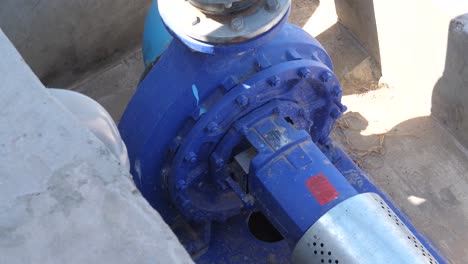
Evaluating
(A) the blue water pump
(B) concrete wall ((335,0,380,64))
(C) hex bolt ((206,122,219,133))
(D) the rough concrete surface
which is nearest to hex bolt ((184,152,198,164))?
(A) the blue water pump

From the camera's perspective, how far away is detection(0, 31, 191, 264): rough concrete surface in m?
1.02

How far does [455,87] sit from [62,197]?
2.35 metres

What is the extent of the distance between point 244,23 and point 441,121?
5.61 ft

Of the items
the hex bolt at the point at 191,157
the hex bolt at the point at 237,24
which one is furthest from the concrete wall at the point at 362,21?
the hex bolt at the point at 191,157

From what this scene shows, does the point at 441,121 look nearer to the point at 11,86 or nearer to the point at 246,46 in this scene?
the point at 246,46

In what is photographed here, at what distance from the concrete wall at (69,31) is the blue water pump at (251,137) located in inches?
46.0

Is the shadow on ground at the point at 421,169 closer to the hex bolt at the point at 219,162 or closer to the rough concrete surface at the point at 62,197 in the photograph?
the hex bolt at the point at 219,162

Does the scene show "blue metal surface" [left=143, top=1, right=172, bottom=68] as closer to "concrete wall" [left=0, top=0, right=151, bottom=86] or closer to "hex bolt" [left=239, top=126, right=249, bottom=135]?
"hex bolt" [left=239, top=126, right=249, bottom=135]

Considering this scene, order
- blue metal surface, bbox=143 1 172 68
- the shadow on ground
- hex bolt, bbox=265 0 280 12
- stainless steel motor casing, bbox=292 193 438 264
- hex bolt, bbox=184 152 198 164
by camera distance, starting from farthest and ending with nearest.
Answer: the shadow on ground, blue metal surface, bbox=143 1 172 68, hex bolt, bbox=184 152 198 164, hex bolt, bbox=265 0 280 12, stainless steel motor casing, bbox=292 193 438 264

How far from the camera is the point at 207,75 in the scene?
1.96 meters

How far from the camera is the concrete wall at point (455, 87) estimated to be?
2.69m

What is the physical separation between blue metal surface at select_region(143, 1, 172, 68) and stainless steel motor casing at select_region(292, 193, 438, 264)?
3.38 feet

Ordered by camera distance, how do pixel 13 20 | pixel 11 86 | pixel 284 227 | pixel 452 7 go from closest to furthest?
pixel 11 86, pixel 284 227, pixel 452 7, pixel 13 20

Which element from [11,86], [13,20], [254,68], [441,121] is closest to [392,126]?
[441,121]
